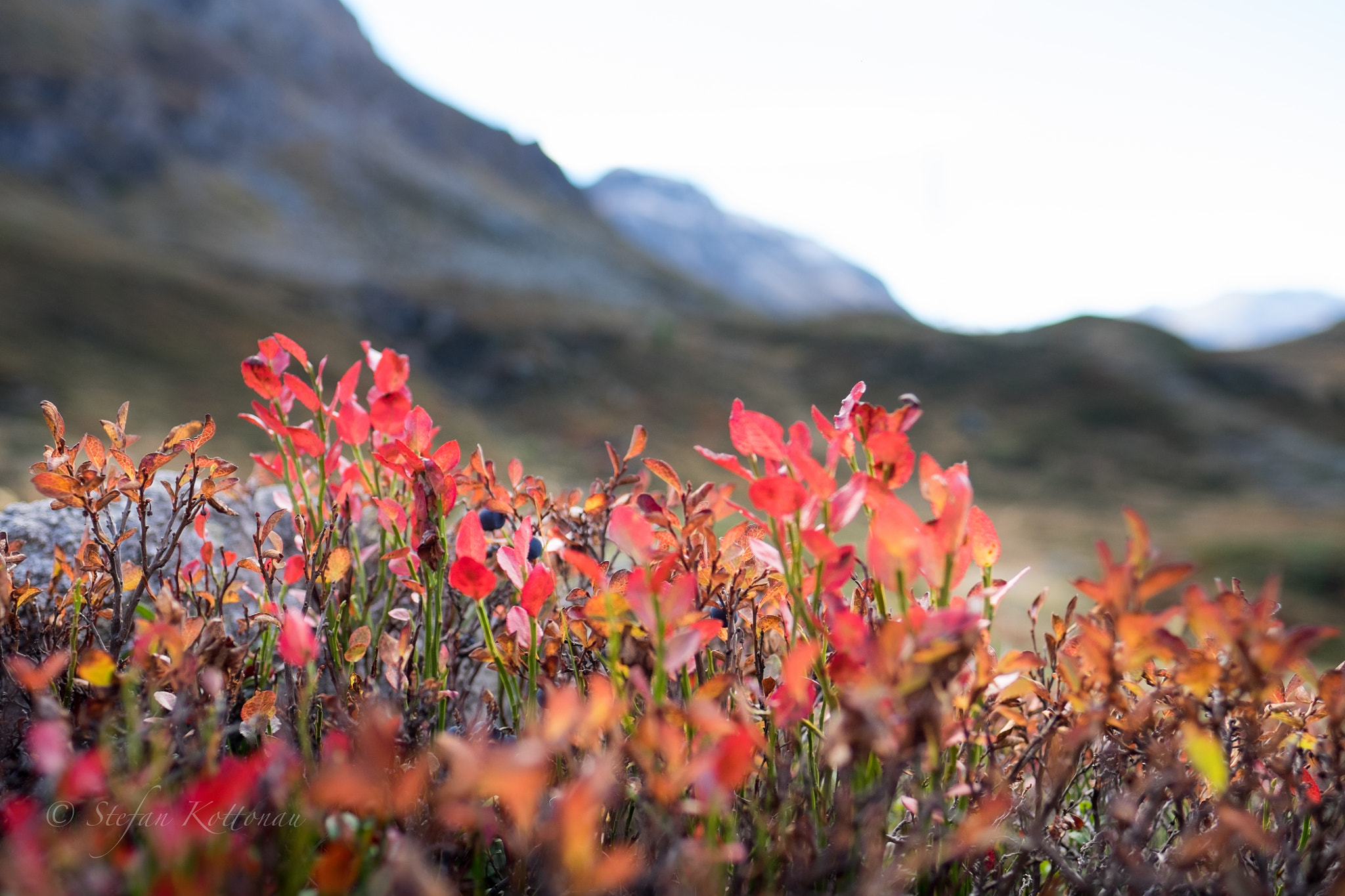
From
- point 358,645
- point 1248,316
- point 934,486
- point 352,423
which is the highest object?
point 1248,316

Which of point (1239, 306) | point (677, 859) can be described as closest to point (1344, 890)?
point (677, 859)

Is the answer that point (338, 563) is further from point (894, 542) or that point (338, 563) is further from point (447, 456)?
point (894, 542)

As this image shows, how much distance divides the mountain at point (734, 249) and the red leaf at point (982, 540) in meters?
76.3

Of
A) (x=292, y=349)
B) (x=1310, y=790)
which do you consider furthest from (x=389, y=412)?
(x=1310, y=790)

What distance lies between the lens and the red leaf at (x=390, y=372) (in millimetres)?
1211

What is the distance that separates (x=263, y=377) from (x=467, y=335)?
73.5 feet

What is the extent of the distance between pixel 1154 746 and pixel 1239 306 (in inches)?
6205

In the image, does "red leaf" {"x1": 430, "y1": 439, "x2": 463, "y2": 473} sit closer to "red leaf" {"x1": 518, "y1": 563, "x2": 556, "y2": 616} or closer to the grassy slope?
"red leaf" {"x1": 518, "y1": 563, "x2": 556, "y2": 616}

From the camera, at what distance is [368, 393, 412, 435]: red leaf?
44.8 inches

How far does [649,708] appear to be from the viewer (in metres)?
0.79

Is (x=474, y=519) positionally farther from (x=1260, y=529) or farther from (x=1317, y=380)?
(x=1317, y=380)

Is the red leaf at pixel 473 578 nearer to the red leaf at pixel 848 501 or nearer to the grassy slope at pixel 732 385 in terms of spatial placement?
the red leaf at pixel 848 501

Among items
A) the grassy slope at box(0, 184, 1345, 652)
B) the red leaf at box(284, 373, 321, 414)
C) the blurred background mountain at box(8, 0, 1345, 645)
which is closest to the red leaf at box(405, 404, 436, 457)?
the red leaf at box(284, 373, 321, 414)

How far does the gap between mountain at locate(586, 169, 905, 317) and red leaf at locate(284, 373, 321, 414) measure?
2998 inches
